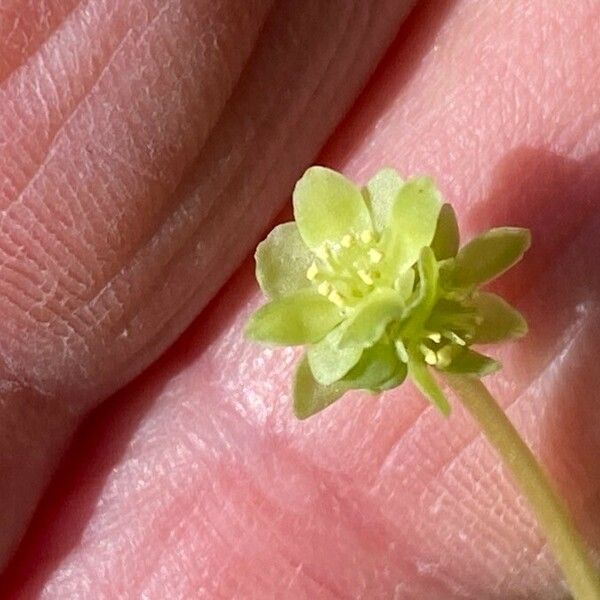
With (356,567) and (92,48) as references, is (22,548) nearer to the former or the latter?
(356,567)

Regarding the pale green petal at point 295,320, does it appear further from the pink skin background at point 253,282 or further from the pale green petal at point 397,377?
the pink skin background at point 253,282

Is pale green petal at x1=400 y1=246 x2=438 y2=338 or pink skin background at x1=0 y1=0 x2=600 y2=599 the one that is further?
pink skin background at x1=0 y1=0 x2=600 y2=599

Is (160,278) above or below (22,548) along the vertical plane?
above

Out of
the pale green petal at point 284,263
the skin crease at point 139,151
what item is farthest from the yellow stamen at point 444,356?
the skin crease at point 139,151

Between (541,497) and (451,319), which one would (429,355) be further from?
(541,497)

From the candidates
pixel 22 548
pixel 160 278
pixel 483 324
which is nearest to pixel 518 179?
pixel 483 324

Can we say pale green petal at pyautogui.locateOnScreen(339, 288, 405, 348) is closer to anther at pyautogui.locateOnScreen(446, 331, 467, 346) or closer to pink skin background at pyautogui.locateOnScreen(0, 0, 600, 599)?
anther at pyautogui.locateOnScreen(446, 331, 467, 346)

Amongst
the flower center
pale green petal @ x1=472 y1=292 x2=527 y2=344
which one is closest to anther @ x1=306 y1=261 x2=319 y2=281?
the flower center
